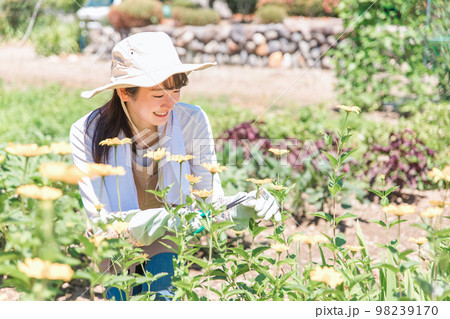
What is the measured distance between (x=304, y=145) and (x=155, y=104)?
1329 millimetres

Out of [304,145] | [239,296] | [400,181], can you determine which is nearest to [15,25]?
[304,145]

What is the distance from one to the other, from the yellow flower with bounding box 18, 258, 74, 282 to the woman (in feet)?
1.01

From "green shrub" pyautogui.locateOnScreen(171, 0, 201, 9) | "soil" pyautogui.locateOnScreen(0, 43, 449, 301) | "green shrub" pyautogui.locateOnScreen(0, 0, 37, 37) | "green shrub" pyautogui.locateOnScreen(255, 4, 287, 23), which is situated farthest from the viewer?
"green shrub" pyautogui.locateOnScreen(171, 0, 201, 9)

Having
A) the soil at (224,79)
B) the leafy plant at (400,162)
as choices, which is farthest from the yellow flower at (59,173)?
the soil at (224,79)

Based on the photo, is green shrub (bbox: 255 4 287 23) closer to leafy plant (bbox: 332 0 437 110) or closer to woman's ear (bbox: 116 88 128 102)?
leafy plant (bbox: 332 0 437 110)

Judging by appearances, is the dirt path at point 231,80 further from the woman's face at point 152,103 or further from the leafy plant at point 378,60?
the woman's face at point 152,103

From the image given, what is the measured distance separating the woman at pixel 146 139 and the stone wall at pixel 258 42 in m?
2.35

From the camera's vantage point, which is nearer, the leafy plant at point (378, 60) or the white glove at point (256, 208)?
the white glove at point (256, 208)

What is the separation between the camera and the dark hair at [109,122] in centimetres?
101

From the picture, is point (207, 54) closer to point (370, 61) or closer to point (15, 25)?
point (370, 61)

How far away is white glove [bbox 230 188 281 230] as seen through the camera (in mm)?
928

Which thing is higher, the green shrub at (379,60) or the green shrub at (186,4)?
the green shrub at (186,4)

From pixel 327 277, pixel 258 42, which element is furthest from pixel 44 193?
pixel 258 42

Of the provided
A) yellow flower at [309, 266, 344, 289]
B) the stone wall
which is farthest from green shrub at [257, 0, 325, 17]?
yellow flower at [309, 266, 344, 289]
